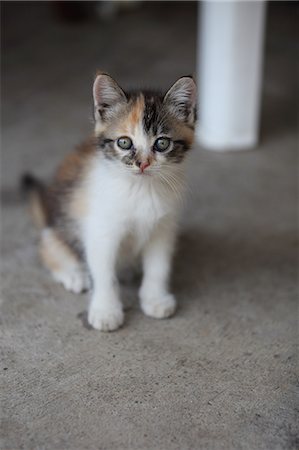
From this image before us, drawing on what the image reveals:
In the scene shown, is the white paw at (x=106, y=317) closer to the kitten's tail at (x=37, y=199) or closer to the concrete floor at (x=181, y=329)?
the concrete floor at (x=181, y=329)

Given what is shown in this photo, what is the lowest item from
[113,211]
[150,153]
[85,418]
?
[85,418]

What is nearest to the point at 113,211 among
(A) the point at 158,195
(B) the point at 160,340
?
(A) the point at 158,195

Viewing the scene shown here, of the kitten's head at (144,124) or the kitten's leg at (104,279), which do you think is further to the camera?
the kitten's leg at (104,279)

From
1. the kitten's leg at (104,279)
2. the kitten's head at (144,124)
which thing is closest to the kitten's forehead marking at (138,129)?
the kitten's head at (144,124)

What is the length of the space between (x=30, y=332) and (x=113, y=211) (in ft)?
1.39

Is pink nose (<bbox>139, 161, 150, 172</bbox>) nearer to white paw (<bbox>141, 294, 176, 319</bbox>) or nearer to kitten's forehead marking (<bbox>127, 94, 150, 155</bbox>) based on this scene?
kitten's forehead marking (<bbox>127, 94, 150, 155</bbox>)

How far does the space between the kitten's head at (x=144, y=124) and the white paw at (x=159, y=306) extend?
43 cm

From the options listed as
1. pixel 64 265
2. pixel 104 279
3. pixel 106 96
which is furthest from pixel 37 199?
pixel 106 96

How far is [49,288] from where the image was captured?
206 centimetres

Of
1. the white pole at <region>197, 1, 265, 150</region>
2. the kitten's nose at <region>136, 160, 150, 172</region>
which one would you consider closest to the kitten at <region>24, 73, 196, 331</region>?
the kitten's nose at <region>136, 160, 150, 172</region>

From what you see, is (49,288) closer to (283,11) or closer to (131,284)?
(131,284)

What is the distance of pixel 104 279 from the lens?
1.88 meters

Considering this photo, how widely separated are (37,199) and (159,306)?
71cm

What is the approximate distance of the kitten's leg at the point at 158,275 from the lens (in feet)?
6.34
